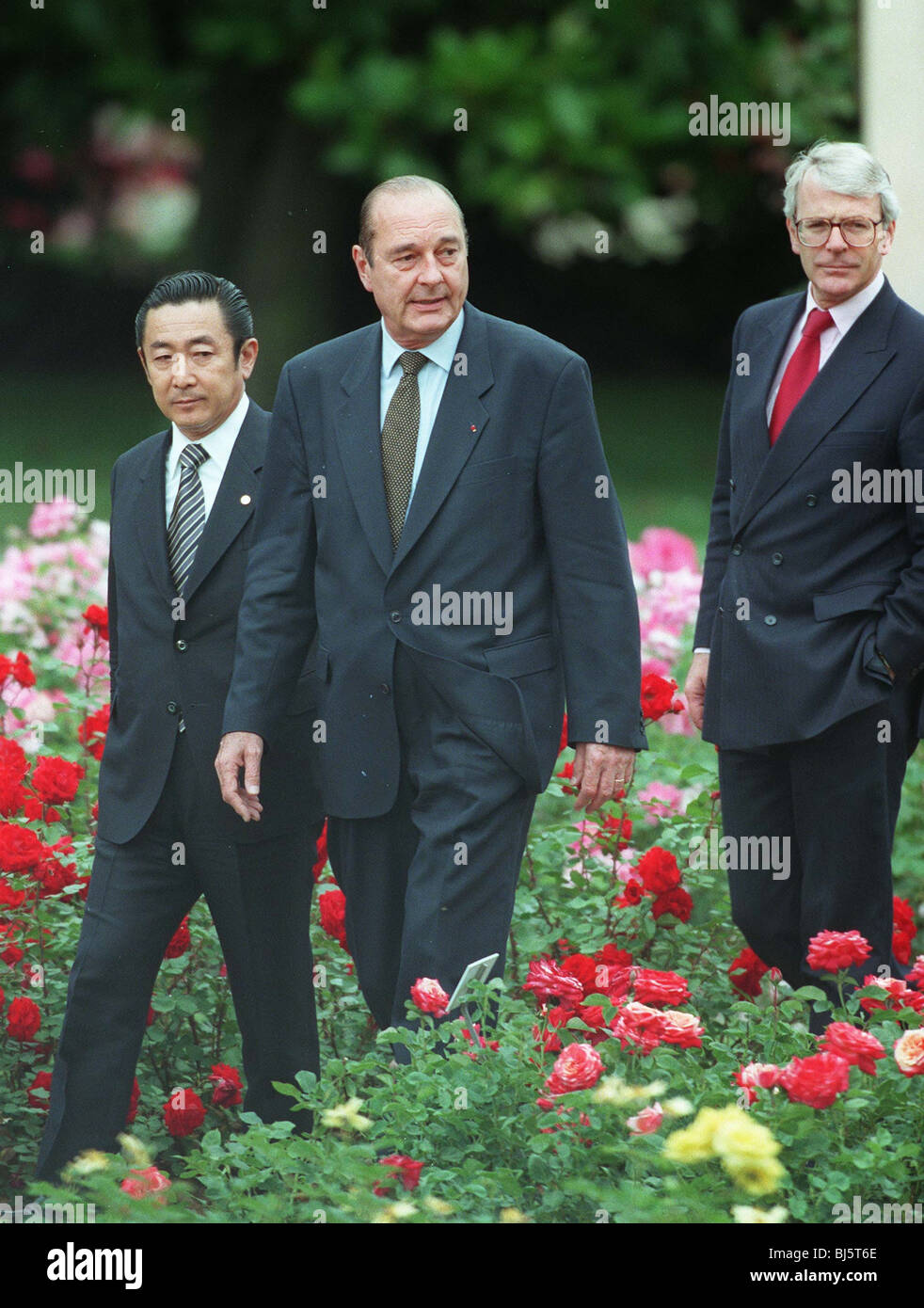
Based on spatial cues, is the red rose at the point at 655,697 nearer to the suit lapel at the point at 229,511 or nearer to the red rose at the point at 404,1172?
the suit lapel at the point at 229,511

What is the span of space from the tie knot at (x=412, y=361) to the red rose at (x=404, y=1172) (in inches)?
58.3

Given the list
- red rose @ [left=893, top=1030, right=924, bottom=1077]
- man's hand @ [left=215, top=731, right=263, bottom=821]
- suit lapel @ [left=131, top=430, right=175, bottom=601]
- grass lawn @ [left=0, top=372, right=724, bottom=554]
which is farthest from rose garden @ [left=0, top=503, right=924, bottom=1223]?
grass lawn @ [left=0, top=372, right=724, bottom=554]

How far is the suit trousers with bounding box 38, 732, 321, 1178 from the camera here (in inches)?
143

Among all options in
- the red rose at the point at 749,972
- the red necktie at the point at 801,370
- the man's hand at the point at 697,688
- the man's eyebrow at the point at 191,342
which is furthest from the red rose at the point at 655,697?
the man's eyebrow at the point at 191,342

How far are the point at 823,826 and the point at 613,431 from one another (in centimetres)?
657

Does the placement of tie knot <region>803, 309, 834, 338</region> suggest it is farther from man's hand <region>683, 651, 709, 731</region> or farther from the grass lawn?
the grass lawn

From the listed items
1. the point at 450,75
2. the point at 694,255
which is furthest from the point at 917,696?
the point at 694,255

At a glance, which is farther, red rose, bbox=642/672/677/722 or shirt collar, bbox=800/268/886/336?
red rose, bbox=642/672/677/722

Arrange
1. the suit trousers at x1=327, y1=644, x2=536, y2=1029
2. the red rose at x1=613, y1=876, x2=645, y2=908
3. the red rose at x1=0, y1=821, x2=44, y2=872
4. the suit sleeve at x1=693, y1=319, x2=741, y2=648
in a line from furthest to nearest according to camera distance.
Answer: the red rose at x1=613, y1=876, x2=645, y2=908 < the suit sleeve at x1=693, y1=319, x2=741, y2=648 < the red rose at x1=0, y1=821, x2=44, y2=872 < the suit trousers at x1=327, y1=644, x2=536, y2=1029

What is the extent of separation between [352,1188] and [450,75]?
5967 mm

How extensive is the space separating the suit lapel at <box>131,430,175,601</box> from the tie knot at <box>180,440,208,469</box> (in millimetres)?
54

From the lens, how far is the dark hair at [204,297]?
3668 millimetres

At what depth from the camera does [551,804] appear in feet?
17.2

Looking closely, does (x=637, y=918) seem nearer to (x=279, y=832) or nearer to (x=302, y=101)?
(x=279, y=832)
